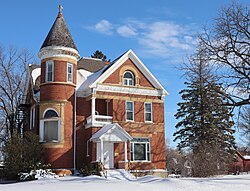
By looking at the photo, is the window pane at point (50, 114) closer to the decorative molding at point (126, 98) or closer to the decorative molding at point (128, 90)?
the decorative molding at point (126, 98)

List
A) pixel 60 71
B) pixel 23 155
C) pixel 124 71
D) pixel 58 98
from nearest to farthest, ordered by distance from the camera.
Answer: pixel 23 155
pixel 58 98
pixel 60 71
pixel 124 71

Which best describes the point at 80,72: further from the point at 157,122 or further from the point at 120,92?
the point at 157,122

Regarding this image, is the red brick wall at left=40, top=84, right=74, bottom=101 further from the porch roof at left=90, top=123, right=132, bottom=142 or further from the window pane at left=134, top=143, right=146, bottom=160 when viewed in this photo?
the window pane at left=134, top=143, right=146, bottom=160

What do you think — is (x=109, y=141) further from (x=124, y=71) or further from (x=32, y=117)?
(x=32, y=117)

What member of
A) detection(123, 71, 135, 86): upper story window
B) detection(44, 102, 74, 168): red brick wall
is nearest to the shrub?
detection(44, 102, 74, 168): red brick wall

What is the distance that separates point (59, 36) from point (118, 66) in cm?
553

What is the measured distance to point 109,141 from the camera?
94.0ft

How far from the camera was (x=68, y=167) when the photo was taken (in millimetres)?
28328

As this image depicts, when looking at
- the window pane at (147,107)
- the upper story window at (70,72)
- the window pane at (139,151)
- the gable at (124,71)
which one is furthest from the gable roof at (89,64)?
the window pane at (139,151)

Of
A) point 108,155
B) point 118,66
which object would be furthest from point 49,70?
point 108,155

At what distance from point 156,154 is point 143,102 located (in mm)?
4638

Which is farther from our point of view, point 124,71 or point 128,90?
point 124,71

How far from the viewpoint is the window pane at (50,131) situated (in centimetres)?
2844

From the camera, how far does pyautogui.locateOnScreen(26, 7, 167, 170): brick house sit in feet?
93.6
